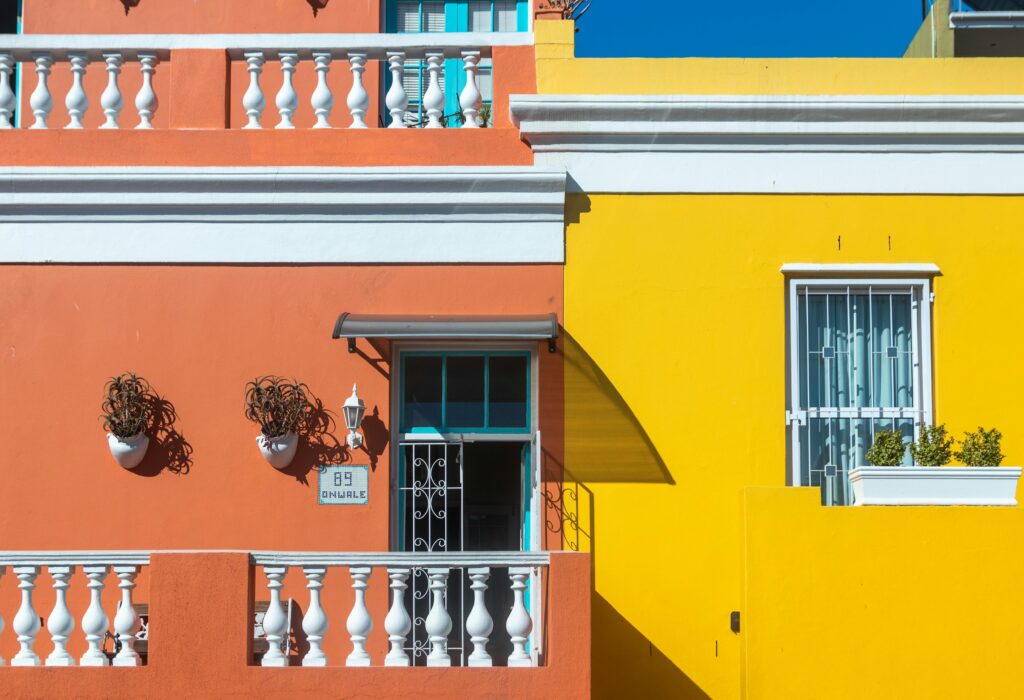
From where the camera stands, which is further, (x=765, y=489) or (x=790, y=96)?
(x=790, y=96)

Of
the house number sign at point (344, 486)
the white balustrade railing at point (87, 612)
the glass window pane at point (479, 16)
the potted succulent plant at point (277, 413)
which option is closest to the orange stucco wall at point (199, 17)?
the glass window pane at point (479, 16)

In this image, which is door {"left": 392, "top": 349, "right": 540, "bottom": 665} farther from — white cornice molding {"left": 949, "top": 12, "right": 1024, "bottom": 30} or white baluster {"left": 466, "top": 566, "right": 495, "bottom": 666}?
white cornice molding {"left": 949, "top": 12, "right": 1024, "bottom": 30}

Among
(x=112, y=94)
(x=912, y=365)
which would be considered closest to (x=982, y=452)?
(x=912, y=365)

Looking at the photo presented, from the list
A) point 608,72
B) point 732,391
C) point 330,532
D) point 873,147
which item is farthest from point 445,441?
point 873,147

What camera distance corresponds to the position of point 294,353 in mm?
8953

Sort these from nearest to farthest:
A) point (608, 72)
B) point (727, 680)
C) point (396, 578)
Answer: point (396, 578), point (727, 680), point (608, 72)

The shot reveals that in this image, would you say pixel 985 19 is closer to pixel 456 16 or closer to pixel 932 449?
pixel 932 449

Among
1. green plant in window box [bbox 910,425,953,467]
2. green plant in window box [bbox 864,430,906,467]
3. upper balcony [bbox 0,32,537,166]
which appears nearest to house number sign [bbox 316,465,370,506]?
upper balcony [bbox 0,32,537,166]

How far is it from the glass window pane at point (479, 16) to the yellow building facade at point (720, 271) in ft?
7.13

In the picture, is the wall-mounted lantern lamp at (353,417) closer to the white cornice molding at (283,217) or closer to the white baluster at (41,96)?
the white cornice molding at (283,217)

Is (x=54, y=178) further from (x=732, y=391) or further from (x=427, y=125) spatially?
(x=732, y=391)

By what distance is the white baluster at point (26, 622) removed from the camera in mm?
7699

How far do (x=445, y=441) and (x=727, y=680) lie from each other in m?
2.31

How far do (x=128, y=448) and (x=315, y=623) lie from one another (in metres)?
1.92
